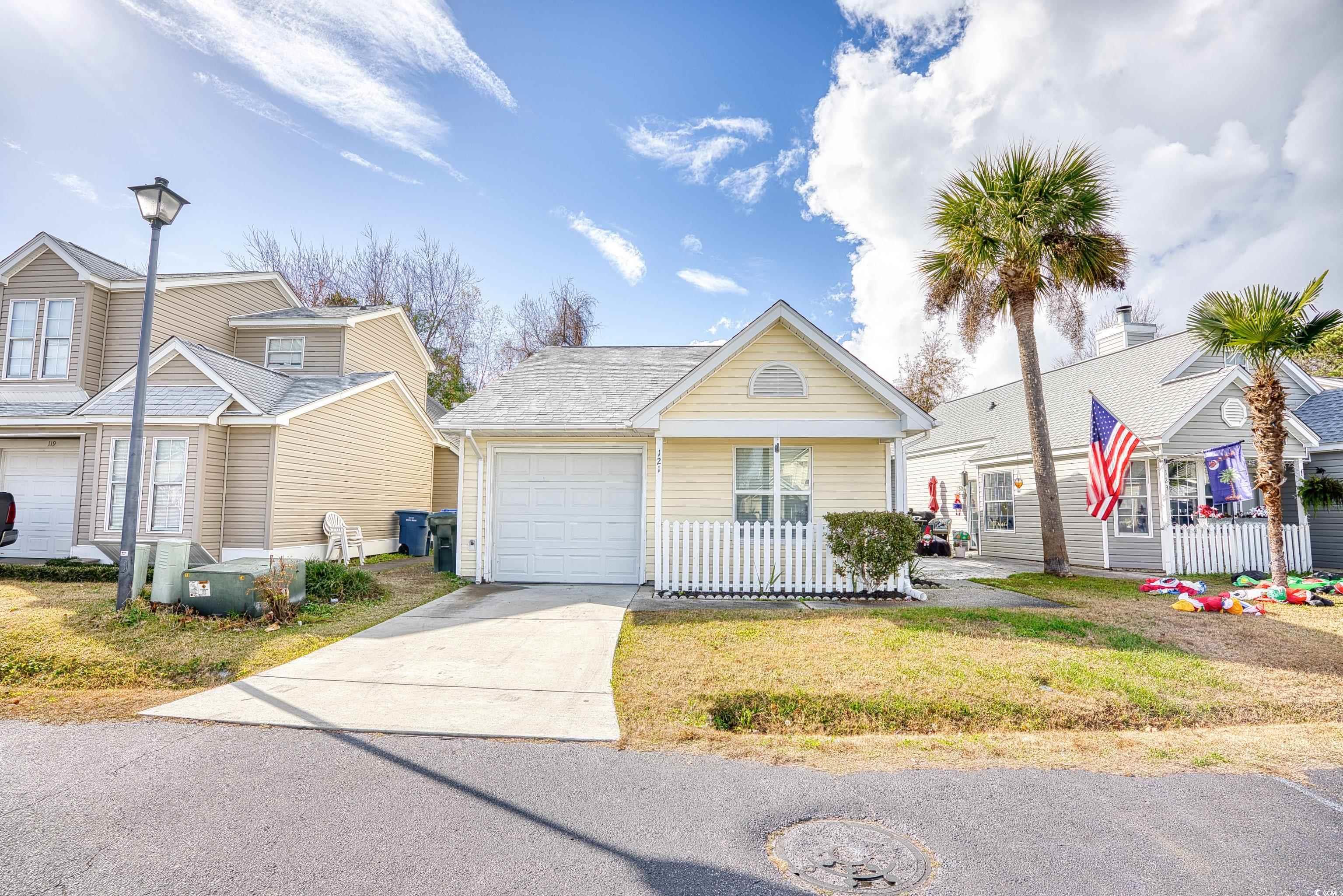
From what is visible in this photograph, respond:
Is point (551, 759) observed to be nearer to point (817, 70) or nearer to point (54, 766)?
point (54, 766)

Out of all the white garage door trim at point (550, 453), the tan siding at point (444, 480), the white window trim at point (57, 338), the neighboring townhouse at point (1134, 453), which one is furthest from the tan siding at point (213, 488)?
the neighboring townhouse at point (1134, 453)

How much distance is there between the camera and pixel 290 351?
16.4 meters

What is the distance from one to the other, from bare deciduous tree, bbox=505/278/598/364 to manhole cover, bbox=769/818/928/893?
100 ft

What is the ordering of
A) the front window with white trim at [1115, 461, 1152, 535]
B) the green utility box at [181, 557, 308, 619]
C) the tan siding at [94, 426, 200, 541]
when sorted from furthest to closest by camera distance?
the front window with white trim at [1115, 461, 1152, 535]
the tan siding at [94, 426, 200, 541]
the green utility box at [181, 557, 308, 619]

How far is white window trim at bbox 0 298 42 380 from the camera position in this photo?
14047 millimetres

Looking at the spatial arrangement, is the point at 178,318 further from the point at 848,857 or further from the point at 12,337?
the point at 848,857

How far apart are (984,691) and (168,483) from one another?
46.2ft

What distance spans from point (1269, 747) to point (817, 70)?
12601 mm

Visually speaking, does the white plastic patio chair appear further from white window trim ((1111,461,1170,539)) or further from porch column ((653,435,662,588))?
white window trim ((1111,461,1170,539))

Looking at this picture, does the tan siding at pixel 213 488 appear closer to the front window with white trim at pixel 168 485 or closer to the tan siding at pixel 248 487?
the tan siding at pixel 248 487

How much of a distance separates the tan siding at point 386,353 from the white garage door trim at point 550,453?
7730mm

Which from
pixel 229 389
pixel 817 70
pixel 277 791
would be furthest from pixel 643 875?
pixel 817 70

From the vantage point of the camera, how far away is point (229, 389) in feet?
39.0

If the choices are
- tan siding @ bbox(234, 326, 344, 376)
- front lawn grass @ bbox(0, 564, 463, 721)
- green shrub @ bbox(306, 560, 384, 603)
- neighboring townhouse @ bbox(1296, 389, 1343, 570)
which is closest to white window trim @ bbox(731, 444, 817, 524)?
front lawn grass @ bbox(0, 564, 463, 721)
